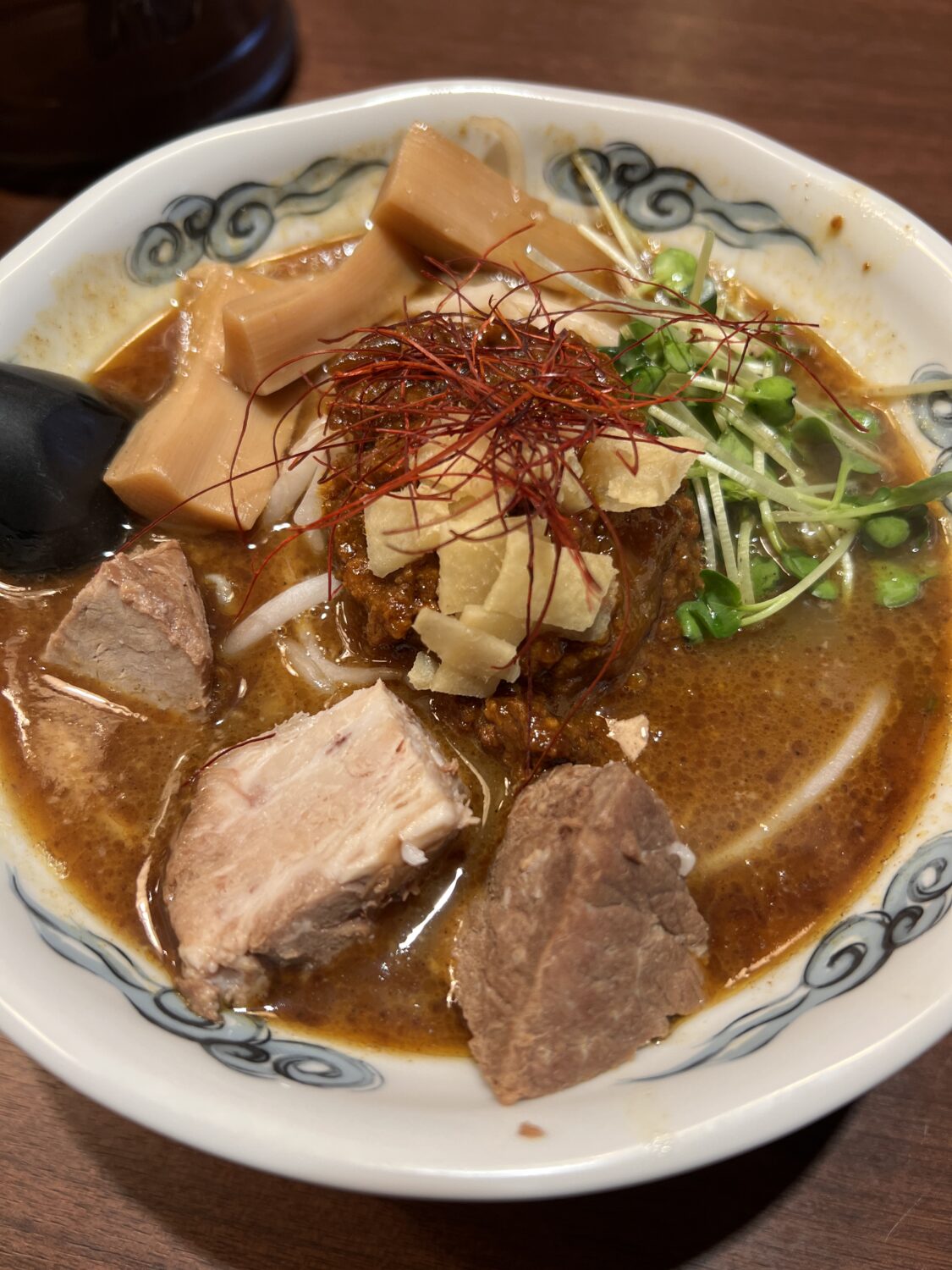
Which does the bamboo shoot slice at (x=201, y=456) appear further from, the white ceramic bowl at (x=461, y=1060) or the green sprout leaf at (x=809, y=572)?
the green sprout leaf at (x=809, y=572)

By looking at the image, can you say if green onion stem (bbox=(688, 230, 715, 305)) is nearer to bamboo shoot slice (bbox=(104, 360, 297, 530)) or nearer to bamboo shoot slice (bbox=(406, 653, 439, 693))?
bamboo shoot slice (bbox=(104, 360, 297, 530))

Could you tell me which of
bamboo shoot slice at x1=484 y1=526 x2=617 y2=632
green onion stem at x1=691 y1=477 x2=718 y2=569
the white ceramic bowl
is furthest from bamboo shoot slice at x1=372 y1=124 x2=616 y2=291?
bamboo shoot slice at x1=484 y1=526 x2=617 y2=632

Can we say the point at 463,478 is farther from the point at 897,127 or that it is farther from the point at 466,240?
the point at 897,127

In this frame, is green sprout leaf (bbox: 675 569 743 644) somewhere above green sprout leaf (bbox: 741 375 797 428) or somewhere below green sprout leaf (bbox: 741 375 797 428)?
below

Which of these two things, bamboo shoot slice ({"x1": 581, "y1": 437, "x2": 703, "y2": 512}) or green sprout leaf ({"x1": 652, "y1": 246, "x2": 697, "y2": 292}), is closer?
bamboo shoot slice ({"x1": 581, "y1": 437, "x2": 703, "y2": 512})

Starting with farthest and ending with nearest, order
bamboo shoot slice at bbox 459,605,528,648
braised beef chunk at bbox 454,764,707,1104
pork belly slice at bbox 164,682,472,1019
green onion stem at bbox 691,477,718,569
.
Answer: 1. green onion stem at bbox 691,477,718,569
2. bamboo shoot slice at bbox 459,605,528,648
3. pork belly slice at bbox 164,682,472,1019
4. braised beef chunk at bbox 454,764,707,1104

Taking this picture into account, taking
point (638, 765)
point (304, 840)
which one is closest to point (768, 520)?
point (638, 765)
